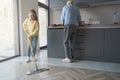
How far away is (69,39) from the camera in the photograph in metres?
3.53

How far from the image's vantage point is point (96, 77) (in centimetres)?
246

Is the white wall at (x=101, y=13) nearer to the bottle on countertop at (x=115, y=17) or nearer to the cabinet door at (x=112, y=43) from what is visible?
the bottle on countertop at (x=115, y=17)

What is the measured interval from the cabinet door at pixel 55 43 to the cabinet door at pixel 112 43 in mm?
1058

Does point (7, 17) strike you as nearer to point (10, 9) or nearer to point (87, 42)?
point (10, 9)

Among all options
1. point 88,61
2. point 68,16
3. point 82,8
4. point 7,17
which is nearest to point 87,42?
point 88,61

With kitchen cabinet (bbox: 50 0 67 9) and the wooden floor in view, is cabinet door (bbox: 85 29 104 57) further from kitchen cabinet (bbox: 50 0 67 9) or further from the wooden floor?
kitchen cabinet (bbox: 50 0 67 9)

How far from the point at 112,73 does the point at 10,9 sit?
2.86 m

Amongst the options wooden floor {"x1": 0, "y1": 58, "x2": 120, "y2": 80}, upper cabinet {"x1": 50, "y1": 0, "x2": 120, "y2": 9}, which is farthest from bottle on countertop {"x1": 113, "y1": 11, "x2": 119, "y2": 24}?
wooden floor {"x1": 0, "y1": 58, "x2": 120, "y2": 80}

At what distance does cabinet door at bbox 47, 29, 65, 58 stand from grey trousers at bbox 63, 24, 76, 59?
0.25 meters

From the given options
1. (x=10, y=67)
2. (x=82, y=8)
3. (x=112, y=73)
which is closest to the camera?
(x=112, y=73)

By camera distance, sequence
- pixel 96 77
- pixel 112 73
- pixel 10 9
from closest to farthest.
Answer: pixel 96 77
pixel 112 73
pixel 10 9

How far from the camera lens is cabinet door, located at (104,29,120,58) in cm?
334

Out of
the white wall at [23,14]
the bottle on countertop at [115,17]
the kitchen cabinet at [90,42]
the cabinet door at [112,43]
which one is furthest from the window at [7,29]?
the bottle on countertop at [115,17]

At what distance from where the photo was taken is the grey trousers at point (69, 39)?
3427 millimetres
